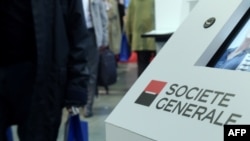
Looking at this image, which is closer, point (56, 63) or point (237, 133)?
point (237, 133)

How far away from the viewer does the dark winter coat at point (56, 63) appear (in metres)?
1.76


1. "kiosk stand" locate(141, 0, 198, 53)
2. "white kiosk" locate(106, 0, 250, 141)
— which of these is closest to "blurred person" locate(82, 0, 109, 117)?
"kiosk stand" locate(141, 0, 198, 53)

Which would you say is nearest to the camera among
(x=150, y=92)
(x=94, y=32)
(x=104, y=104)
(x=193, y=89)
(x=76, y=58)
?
(x=193, y=89)

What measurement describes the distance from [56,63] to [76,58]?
0.12m

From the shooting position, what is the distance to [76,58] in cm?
189

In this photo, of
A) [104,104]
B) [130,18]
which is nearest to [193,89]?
[130,18]

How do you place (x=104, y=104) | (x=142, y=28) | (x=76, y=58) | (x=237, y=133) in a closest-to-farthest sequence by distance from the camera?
(x=237, y=133) → (x=76, y=58) → (x=142, y=28) → (x=104, y=104)

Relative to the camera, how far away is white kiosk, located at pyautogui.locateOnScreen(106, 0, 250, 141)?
1.06 meters

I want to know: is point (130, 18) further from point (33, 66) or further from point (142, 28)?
point (33, 66)

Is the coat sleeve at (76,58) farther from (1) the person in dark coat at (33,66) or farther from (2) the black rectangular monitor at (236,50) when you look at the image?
(2) the black rectangular monitor at (236,50)

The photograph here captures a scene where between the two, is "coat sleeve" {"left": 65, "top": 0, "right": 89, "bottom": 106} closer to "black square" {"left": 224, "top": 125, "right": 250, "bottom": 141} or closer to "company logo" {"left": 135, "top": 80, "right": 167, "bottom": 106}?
"company logo" {"left": 135, "top": 80, "right": 167, "bottom": 106}

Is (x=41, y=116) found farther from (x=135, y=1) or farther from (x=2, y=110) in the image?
(x=135, y=1)

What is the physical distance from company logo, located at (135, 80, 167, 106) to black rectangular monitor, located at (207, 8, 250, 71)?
0.15 m

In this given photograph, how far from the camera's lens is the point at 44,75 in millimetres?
1771
